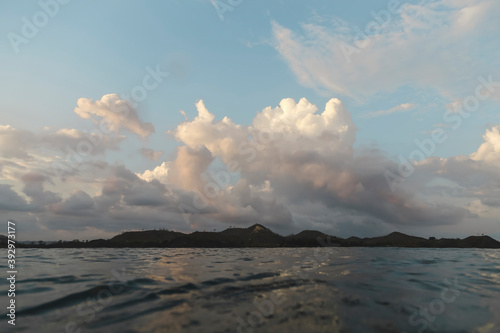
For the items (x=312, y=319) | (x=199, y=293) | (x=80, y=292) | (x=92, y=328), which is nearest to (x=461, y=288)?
(x=312, y=319)

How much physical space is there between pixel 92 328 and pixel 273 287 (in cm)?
1019

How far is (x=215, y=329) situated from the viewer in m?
9.03

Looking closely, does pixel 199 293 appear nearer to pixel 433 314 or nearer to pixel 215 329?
pixel 215 329

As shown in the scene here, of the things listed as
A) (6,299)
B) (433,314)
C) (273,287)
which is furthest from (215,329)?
(6,299)

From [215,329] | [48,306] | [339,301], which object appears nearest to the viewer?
[215,329]

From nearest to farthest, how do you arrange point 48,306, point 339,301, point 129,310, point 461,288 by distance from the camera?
point 129,310, point 48,306, point 339,301, point 461,288

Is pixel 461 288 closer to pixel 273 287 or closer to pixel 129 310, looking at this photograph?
pixel 273 287

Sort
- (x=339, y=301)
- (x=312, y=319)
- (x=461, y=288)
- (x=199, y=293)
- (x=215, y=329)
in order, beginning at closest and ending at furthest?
(x=215, y=329) < (x=312, y=319) < (x=339, y=301) < (x=199, y=293) < (x=461, y=288)

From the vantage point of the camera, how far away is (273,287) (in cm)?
1647

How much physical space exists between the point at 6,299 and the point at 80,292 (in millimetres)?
3291

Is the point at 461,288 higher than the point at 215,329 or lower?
lower

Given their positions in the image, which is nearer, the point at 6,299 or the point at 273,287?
the point at 6,299

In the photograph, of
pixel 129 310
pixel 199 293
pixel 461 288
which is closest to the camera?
pixel 129 310

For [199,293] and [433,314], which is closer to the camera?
[433,314]
